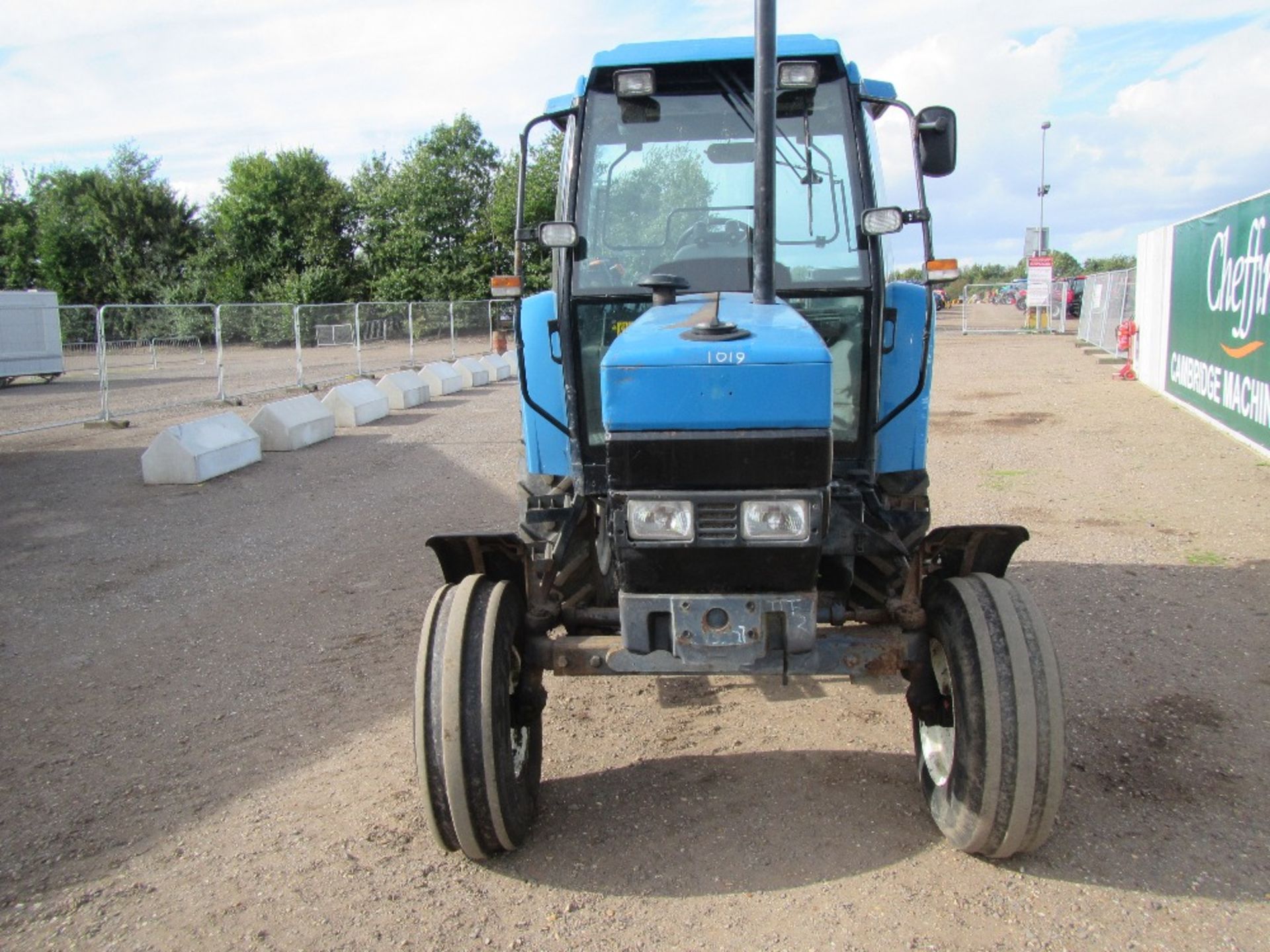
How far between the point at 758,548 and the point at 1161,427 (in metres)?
11.9

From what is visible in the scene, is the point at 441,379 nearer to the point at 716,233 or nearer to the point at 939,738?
the point at 716,233

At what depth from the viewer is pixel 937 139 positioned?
4.09 meters

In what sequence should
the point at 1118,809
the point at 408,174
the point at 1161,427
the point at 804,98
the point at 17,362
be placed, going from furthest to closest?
the point at 408,174 → the point at 17,362 → the point at 1161,427 → the point at 804,98 → the point at 1118,809

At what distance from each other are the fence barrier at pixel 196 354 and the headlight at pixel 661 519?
48.8ft

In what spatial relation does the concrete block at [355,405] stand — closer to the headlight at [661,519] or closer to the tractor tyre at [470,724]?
the tractor tyre at [470,724]

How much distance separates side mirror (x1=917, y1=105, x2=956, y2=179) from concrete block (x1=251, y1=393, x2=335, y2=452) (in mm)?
10401

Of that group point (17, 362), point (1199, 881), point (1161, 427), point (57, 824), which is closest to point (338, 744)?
point (57, 824)

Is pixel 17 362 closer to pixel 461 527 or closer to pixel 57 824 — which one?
pixel 461 527

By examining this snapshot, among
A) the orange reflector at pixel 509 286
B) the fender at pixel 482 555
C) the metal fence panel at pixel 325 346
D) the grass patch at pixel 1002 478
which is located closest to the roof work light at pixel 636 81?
the orange reflector at pixel 509 286

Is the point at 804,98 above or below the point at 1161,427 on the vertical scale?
above

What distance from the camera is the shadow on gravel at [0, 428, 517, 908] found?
4277 mm

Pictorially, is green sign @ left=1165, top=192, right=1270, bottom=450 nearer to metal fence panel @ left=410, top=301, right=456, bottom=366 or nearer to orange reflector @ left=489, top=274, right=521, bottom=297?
orange reflector @ left=489, top=274, right=521, bottom=297

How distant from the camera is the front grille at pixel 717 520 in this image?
10.5 ft

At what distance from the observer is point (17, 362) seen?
22.0 meters
